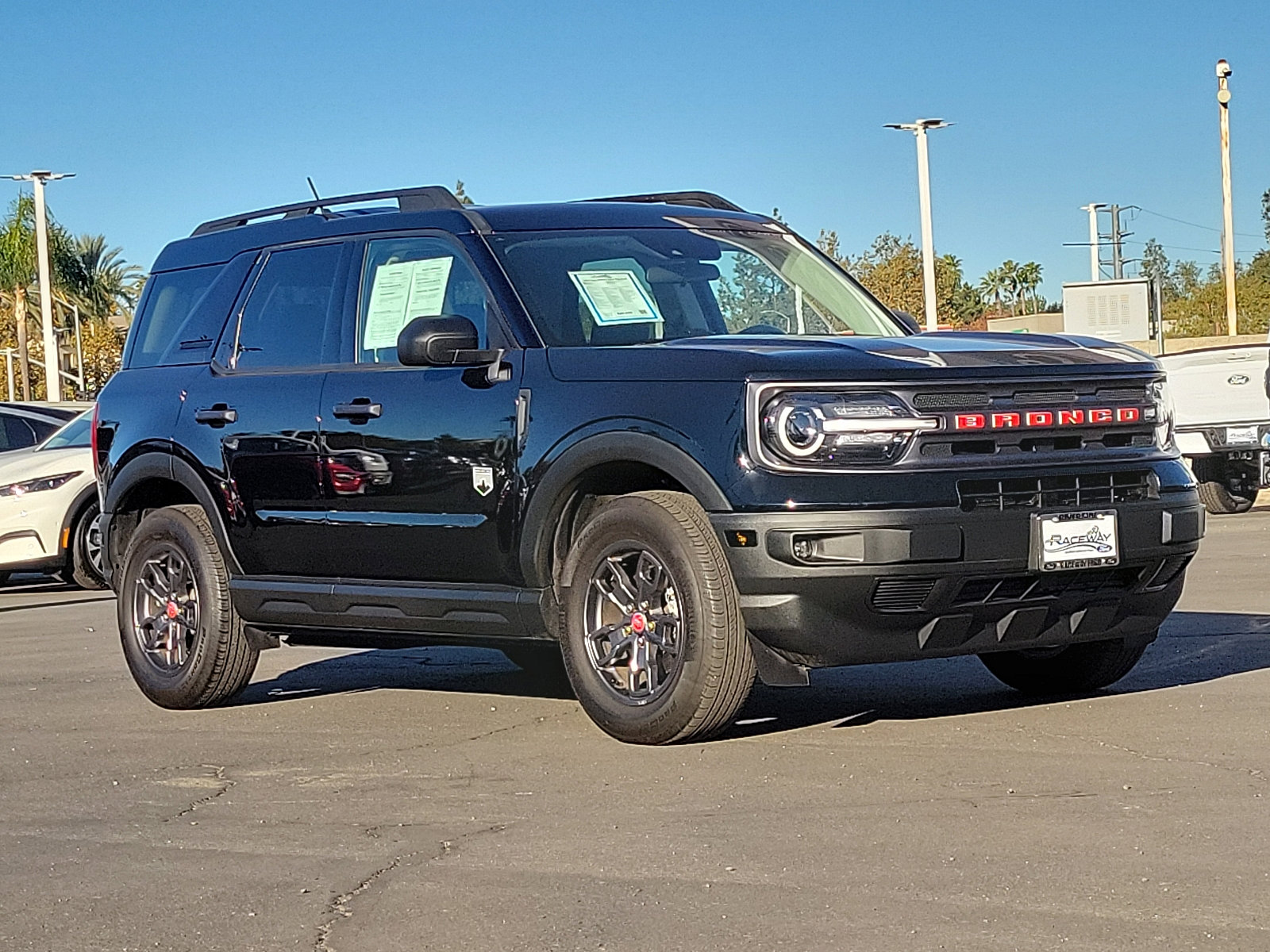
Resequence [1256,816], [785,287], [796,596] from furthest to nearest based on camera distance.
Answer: [785,287], [796,596], [1256,816]

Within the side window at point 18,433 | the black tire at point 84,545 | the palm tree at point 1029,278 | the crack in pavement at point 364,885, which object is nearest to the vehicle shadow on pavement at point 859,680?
the crack in pavement at point 364,885

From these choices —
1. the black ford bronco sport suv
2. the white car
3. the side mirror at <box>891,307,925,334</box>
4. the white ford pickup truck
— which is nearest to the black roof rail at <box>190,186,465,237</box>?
the black ford bronco sport suv

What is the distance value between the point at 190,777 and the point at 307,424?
1581 millimetres

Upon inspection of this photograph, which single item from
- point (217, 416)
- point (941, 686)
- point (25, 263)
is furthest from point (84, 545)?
point (25, 263)

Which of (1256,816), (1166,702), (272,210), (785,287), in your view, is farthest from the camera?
(272,210)

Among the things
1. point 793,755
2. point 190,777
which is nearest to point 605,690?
point 793,755

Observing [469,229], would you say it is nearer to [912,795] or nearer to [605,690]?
[605,690]

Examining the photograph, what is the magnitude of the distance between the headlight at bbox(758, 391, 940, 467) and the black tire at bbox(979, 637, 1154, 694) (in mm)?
1450

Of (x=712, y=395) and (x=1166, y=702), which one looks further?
(x=1166, y=702)

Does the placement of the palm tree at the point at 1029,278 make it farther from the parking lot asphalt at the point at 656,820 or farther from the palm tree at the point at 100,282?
the parking lot asphalt at the point at 656,820

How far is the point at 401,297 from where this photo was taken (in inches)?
308

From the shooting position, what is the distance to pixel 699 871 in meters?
5.03

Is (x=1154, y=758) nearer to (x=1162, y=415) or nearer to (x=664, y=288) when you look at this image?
(x=1162, y=415)

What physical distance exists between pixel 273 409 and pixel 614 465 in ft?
5.60
